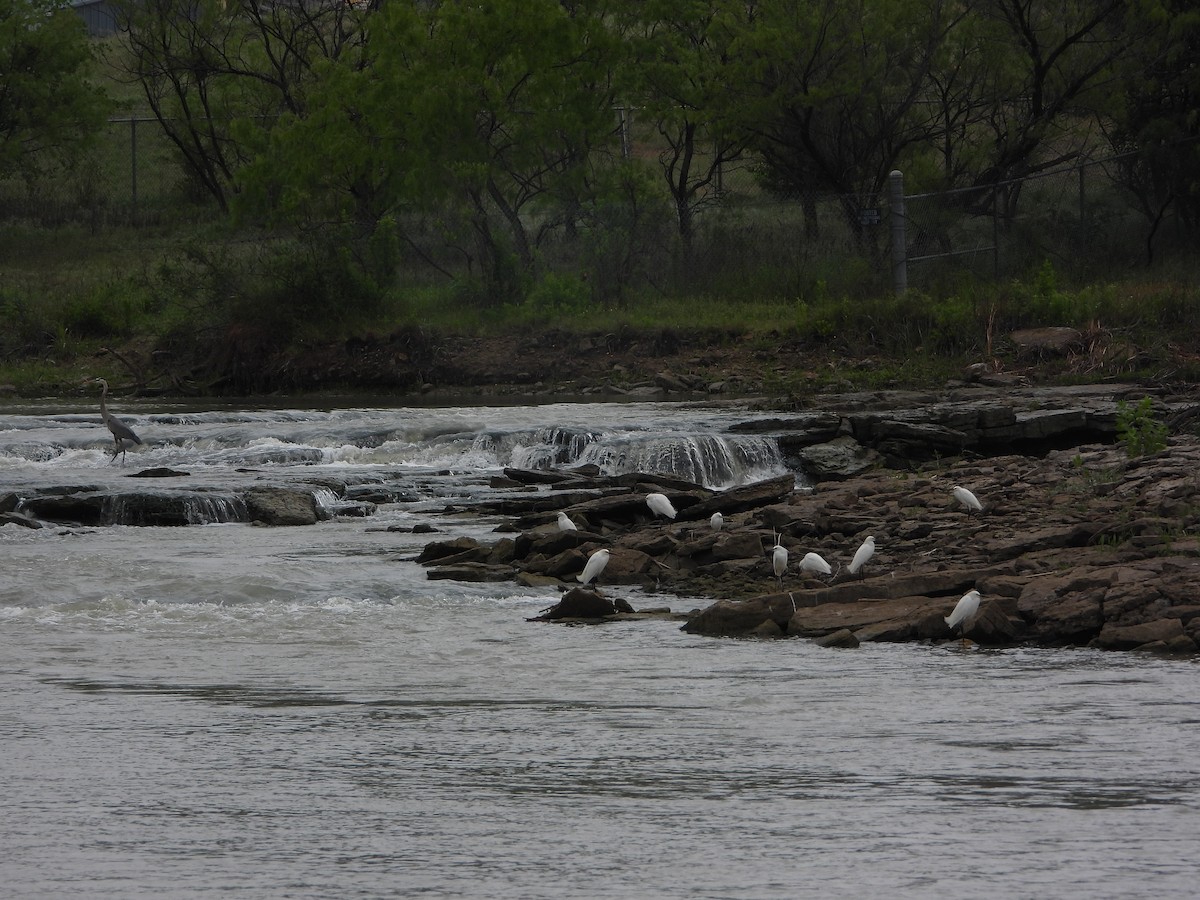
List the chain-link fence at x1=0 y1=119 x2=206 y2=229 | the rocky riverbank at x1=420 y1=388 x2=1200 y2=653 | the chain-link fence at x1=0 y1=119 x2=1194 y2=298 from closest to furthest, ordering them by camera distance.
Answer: the rocky riverbank at x1=420 y1=388 x2=1200 y2=653 → the chain-link fence at x1=0 y1=119 x2=1194 y2=298 → the chain-link fence at x1=0 y1=119 x2=206 y2=229

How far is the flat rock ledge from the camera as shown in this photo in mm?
11383

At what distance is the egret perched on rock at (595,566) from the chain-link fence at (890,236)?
64.0 ft

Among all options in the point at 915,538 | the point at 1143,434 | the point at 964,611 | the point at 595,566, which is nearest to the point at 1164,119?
the point at 1143,434

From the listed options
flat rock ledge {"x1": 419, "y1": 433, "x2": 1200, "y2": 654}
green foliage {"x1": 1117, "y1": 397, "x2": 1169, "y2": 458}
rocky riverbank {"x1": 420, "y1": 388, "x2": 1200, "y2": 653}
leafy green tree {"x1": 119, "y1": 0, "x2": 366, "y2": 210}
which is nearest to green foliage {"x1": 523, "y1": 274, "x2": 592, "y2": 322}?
leafy green tree {"x1": 119, "y1": 0, "x2": 366, "y2": 210}

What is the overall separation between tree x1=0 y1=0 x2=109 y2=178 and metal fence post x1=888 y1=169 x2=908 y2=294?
26481mm

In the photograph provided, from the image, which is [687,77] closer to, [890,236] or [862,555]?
[890,236]

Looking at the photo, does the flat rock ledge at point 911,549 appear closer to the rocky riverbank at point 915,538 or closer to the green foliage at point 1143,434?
the rocky riverbank at point 915,538

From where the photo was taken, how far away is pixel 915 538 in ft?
48.1

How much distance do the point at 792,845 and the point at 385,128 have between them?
3175 cm

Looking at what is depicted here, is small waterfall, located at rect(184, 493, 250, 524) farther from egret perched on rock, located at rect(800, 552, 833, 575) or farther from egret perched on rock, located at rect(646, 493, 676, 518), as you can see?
egret perched on rock, located at rect(800, 552, 833, 575)

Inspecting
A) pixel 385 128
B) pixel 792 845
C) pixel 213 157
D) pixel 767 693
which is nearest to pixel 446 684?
pixel 767 693

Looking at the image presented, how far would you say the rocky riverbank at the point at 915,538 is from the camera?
11.5 metres

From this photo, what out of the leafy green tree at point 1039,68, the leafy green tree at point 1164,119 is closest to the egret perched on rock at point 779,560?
the leafy green tree at point 1164,119

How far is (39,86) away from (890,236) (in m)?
26.5
